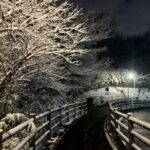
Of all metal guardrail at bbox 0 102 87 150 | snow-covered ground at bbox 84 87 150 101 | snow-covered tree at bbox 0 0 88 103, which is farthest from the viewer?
snow-covered ground at bbox 84 87 150 101

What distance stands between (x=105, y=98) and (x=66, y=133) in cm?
5025

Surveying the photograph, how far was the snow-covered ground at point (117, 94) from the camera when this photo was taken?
62938 millimetres

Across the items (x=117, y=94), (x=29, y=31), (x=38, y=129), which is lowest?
(x=38, y=129)

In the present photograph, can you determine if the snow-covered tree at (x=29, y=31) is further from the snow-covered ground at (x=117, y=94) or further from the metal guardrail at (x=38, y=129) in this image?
the snow-covered ground at (x=117, y=94)

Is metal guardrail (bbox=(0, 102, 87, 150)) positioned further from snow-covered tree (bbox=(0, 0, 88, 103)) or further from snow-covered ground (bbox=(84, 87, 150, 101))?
snow-covered ground (bbox=(84, 87, 150, 101))

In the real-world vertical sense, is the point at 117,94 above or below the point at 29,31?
below

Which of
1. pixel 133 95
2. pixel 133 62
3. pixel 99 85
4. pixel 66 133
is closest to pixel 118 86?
pixel 133 95

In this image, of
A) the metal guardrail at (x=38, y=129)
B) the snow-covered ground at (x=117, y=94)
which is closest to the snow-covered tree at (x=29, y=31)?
the metal guardrail at (x=38, y=129)

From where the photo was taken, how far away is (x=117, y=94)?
237ft

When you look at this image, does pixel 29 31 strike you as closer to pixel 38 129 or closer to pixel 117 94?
pixel 38 129

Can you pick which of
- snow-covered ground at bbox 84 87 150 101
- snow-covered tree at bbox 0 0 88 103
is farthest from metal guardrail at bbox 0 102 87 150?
snow-covered ground at bbox 84 87 150 101

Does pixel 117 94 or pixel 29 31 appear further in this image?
pixel 117 94

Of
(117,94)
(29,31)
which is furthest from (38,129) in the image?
(117,94)

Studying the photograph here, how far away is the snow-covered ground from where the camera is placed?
6294cm
